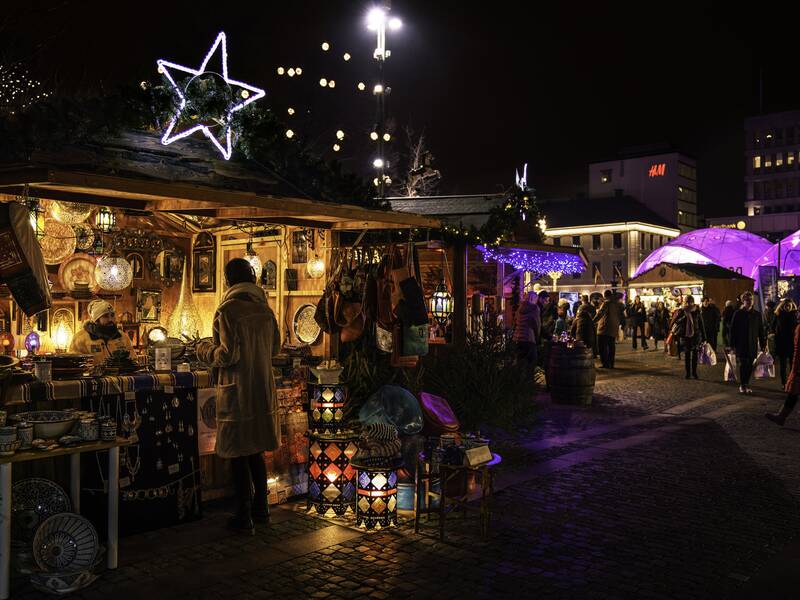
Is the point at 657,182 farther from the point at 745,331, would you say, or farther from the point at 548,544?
the point at 548,544

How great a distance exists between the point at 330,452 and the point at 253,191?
2740mm

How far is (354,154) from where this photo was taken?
35.2 meters

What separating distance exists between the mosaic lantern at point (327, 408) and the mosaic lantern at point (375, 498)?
0.82 m

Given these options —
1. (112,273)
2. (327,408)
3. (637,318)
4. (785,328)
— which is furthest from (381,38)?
(637,318)

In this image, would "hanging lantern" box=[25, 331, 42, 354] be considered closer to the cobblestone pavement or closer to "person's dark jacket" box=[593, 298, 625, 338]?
the cobblestone pavement

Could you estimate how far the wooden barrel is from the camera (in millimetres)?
13312

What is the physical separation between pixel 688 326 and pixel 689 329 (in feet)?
0.40

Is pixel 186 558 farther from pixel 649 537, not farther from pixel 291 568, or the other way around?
pixel 649 537

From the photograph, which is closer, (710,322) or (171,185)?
(171,185)

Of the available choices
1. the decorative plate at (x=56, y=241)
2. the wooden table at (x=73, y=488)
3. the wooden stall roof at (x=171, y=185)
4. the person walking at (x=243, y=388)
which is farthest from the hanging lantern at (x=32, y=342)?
the person walking at (x=243, y=388)

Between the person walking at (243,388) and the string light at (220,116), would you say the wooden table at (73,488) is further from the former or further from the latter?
the string light at (220,116)

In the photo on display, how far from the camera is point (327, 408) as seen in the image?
278 inches

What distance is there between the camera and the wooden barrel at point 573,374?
1331cm

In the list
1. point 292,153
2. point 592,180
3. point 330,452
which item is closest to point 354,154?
point 292,153
